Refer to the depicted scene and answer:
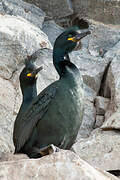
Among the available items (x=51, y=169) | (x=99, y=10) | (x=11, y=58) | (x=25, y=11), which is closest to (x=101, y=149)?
(x=11, y=58)

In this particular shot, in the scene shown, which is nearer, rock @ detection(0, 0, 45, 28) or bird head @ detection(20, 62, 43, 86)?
bird head @ detection(20, 62, 43, 86)

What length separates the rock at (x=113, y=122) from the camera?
608cm

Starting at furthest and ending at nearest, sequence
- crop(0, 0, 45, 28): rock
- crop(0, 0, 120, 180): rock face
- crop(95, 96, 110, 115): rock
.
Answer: crop(0, 0, 45, 28): rock → crop(95, 96, 110, 115): rock → crop(0, 0, 120, 180): rock face

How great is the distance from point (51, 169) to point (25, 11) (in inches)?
187

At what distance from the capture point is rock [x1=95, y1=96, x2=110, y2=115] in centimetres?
697

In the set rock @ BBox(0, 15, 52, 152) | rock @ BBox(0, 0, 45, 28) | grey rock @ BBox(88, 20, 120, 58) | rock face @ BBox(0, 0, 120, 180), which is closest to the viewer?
rock face @ BBox(0, 0, 120, 180)

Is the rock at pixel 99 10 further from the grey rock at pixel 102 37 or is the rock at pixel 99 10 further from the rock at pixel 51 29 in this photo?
the rock at pixel 51 29

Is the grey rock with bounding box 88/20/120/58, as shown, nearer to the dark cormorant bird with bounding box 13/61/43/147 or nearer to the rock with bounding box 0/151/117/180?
the dark cormorant bird with bounding box 13/61/43/147

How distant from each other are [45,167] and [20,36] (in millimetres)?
3502

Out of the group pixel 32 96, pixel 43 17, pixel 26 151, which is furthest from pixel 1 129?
pixel 43 17

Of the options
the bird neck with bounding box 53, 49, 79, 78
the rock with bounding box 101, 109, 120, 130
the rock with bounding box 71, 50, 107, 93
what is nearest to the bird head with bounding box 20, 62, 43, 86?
the bird neck with bounding box 53, 49, 79, 78

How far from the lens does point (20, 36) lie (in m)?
6.93

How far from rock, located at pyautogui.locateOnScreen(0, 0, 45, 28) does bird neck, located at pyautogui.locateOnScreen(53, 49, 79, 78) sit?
115 inches

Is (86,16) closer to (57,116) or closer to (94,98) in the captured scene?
(94,98)
